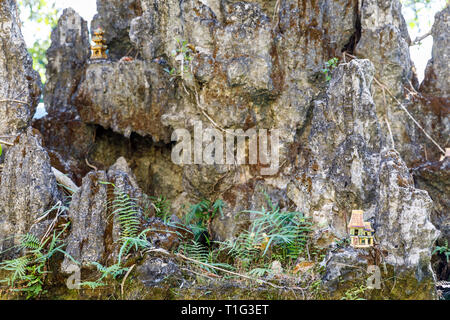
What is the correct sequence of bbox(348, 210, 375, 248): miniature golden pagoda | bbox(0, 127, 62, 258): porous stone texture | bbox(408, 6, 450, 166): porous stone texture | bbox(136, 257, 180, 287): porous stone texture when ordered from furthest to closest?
bbox(408, 6, 450, 166): porous stone texture < bbox(0, 127, 62, 258): porous stone texture < bbox(136, 257, 180, 287): porous stone texture < bbox(348, 210, 375, 248): miniature golden pagoda

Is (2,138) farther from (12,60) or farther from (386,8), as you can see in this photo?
(386,8)

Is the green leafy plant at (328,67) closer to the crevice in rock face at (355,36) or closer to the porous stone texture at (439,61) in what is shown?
the crevice in rock face at (355,36)

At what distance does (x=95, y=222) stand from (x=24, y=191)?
0.83 m

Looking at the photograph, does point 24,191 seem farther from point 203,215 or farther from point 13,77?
point 203,215

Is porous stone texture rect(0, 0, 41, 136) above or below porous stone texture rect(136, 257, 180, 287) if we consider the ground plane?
above

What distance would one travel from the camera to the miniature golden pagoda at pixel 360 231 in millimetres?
4152

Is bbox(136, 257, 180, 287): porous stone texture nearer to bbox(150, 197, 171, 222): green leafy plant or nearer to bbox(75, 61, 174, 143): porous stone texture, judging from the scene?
bbox(150, 197, 171, 222): green leafy plant

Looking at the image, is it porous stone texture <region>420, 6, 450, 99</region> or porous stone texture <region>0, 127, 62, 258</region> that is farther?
porous stone texture <region>420, 6, 450, 99</region>

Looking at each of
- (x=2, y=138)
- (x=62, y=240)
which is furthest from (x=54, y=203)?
(x=2, y=138)

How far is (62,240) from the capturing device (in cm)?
465

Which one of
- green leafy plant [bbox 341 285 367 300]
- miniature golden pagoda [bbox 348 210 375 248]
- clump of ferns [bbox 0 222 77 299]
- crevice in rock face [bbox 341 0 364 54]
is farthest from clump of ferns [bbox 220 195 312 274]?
crevice in rock face [bbox 341 0 364 54]

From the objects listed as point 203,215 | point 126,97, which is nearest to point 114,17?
point 126,97

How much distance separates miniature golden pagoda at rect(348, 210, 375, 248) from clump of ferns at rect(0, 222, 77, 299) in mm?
2398

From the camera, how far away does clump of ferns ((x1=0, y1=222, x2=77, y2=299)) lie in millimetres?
4375
